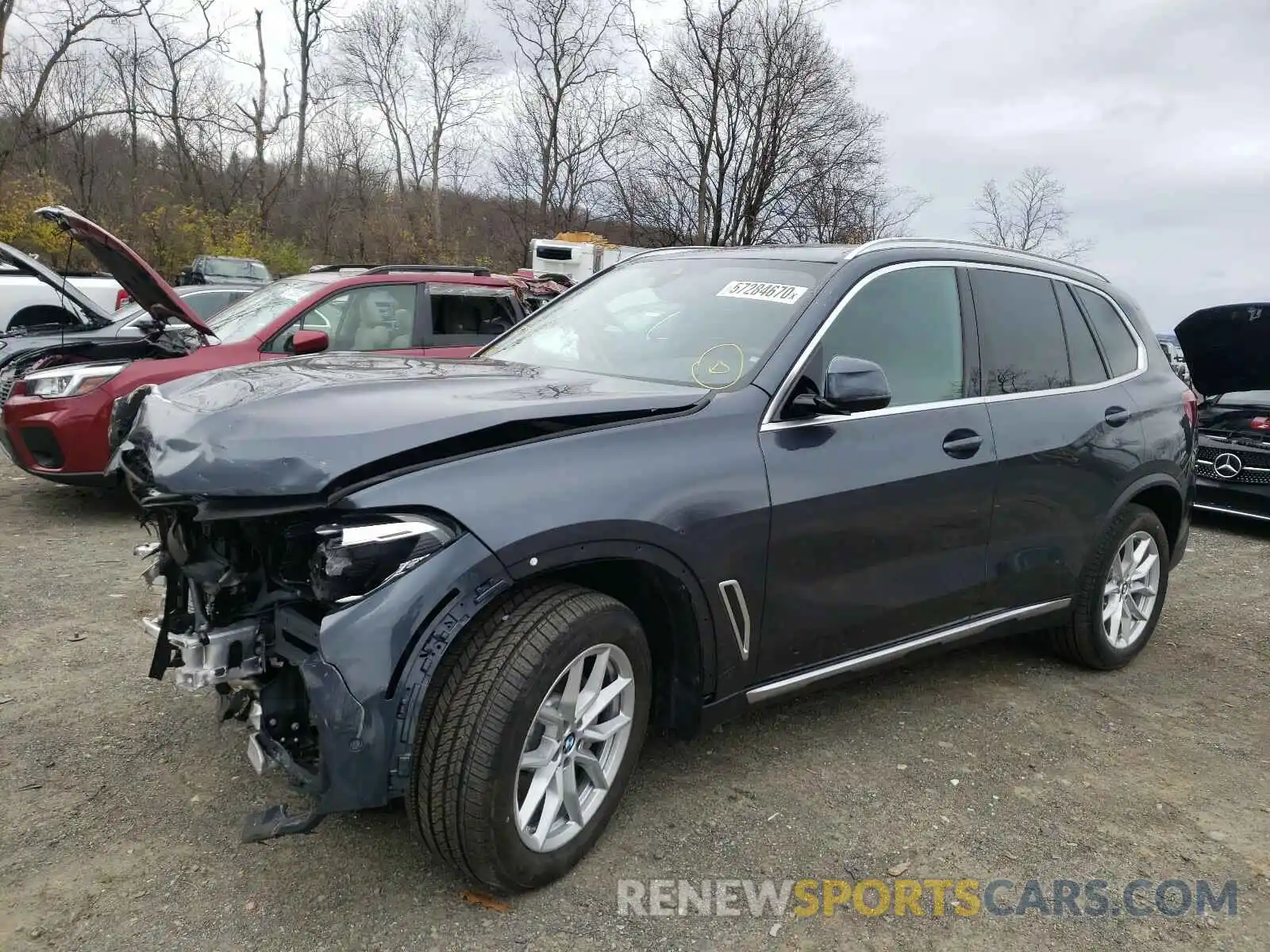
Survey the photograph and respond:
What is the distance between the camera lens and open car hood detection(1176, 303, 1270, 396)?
647 cm

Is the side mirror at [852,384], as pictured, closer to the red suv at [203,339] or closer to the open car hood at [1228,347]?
the red suv at [203,339]

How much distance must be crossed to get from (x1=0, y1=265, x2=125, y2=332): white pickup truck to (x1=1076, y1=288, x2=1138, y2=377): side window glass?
25.0 feet

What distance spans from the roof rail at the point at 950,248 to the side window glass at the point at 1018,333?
0.39ft

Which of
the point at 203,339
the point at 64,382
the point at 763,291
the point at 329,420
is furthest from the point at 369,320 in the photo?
the point at 329,420

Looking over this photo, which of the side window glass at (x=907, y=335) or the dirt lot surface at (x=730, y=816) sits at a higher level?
the side window glass at (x=907, y=335)

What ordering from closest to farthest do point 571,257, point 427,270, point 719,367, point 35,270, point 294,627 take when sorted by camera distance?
1. point 294,627
2. point 719,367
3. point 35,270
4. point 427,270
5. point 571,257

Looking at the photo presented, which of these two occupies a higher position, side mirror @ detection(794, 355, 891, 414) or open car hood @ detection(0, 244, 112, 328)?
open car hood @ detection(0, 244, 112, 328)

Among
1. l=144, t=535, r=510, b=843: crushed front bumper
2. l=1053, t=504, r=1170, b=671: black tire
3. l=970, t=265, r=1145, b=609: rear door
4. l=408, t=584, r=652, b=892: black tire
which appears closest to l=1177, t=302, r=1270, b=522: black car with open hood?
→ l=1053, t=504, r=1170, b=671: black tire

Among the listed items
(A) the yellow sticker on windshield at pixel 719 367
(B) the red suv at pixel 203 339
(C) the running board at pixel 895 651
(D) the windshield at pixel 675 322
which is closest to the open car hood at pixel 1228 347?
(C) the running board at pixel 895 651

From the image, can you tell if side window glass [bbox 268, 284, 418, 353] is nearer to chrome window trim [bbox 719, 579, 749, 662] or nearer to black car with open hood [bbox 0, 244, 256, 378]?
black car with open hood [bbox 0, 244, 256, 378]

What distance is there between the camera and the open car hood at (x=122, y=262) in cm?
464

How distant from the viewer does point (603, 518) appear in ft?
7.99

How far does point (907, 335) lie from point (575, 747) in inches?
76.0

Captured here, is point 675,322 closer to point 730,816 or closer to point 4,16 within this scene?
point 730,816
